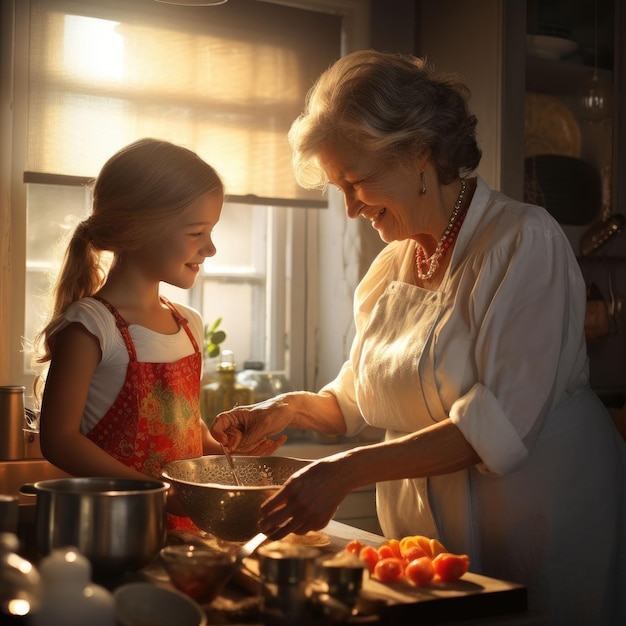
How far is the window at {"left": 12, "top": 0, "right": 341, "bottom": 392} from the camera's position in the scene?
237 centimetres

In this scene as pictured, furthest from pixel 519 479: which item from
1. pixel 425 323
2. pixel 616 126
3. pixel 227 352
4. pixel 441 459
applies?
pixel 616 126

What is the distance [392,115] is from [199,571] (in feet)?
2.92

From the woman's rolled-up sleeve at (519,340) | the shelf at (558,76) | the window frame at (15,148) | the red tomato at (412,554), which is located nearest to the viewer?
the red tomato at (412,554)

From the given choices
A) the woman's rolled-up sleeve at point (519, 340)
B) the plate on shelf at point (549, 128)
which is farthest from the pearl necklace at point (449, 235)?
the plate on shelf at point (549, 128)

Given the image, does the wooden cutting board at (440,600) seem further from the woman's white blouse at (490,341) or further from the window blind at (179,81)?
the window blind at (179,81)

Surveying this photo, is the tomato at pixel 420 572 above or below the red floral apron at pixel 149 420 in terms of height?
below

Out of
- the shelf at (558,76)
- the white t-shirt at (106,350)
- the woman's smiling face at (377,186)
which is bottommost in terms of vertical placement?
the white t-shirt at (106,350)

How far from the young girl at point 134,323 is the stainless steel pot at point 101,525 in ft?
1.53

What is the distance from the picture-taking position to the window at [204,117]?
2.37m

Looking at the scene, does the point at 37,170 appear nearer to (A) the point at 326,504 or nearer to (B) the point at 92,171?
(B) the point at 92,171

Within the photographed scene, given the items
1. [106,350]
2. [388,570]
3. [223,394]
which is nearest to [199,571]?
[388,570]

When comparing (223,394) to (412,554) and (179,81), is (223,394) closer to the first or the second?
(179,81)

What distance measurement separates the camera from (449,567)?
1035 millimetres

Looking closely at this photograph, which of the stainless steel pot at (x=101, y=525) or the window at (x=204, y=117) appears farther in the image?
the window at (x=204, y=117)
